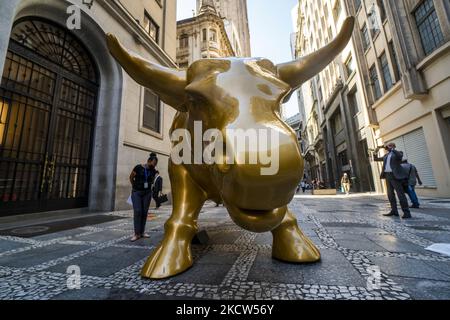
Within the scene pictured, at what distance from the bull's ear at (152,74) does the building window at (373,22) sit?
57.2 feet

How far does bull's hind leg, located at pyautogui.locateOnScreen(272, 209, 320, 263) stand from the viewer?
200cm

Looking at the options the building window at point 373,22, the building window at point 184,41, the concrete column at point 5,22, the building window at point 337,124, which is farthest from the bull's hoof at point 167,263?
the building window at point 184,41

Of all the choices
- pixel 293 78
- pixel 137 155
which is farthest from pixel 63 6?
pixel 293 78

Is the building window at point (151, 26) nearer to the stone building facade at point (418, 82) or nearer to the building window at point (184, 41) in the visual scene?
the stone building facade at point (418, 82)

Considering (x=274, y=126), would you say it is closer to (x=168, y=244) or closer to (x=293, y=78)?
(x=293, y=78)

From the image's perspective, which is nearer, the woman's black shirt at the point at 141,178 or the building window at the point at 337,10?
the woman's black shirt at the point at 141,178

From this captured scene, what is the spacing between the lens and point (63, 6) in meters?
7.14

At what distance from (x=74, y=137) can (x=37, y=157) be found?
1.57m

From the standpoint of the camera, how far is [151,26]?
12414mm

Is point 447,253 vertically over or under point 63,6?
under

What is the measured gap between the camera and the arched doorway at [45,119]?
6.03 metres

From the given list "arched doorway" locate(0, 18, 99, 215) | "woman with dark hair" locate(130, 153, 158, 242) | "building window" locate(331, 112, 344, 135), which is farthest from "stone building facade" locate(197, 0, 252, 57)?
"woman with dark hair" locate(130, 153, 158, 242)

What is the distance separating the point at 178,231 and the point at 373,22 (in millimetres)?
19314

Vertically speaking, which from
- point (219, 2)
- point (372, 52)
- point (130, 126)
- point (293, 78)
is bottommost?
point (293, 78)
